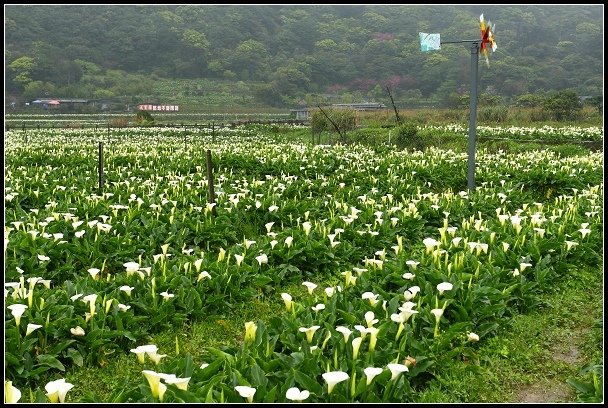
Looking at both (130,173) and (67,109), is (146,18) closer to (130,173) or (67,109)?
(67,109)

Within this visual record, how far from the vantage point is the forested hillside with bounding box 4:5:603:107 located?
3034 inches

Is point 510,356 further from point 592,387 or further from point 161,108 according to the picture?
point 161,108

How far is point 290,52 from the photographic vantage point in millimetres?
106375

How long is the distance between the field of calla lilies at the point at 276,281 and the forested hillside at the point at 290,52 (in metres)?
63.9

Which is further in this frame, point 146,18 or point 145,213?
point 146,18

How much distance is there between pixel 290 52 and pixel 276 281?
103633 mm

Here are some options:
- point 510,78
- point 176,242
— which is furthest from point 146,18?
point 176,242

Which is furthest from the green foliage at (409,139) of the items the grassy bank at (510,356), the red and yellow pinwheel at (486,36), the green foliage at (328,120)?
the grassy bank at (510,356)

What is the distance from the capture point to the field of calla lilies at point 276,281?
13.4ft

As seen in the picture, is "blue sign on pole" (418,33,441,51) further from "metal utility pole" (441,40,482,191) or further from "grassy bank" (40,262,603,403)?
"grassy bank" (40,262,603,403)

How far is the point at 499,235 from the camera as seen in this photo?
7.60 meters

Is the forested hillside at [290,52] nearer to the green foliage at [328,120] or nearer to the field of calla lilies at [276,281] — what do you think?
the green foliage at [328,120]

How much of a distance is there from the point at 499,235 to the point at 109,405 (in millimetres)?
5495

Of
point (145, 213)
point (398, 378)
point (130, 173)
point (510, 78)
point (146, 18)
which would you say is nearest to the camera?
point (398, 378)
